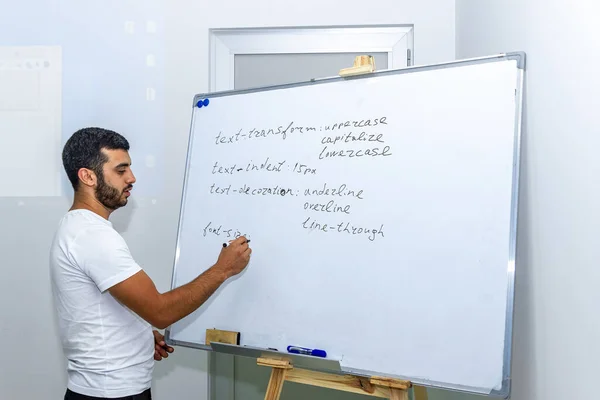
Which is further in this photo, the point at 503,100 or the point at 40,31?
the point at 40,31

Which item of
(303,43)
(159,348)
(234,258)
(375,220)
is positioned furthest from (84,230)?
(303,43)

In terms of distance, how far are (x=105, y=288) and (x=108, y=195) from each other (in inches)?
11.0

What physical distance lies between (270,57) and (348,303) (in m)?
1.29

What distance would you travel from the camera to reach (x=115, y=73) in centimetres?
237

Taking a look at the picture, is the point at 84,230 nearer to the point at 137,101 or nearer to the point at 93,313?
the point at 93,313

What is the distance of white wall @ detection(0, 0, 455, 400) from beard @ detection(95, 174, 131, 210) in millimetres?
732

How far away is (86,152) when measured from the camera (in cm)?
159

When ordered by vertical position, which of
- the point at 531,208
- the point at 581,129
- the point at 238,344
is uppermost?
the point at 581,129

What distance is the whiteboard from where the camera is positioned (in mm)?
1336

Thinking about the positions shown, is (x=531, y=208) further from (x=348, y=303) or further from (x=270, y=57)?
(x=270, y=57)

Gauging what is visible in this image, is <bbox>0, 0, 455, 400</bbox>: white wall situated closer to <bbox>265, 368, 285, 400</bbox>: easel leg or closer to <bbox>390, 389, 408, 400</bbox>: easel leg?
<bbox>265, 368, 285, 400</bbox>: easel leg

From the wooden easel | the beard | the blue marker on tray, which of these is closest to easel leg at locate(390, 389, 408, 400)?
the wooden easel

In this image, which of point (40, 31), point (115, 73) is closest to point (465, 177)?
point (115, 73)

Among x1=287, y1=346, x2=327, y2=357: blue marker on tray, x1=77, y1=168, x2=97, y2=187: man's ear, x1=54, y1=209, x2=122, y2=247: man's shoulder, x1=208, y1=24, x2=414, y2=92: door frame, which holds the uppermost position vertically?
x1=208, y1=24, x2=414, y2=92: door frame
